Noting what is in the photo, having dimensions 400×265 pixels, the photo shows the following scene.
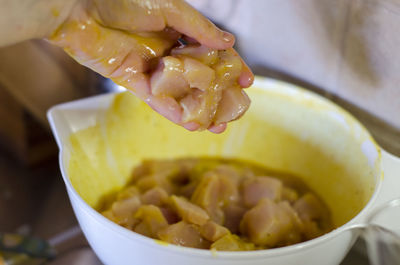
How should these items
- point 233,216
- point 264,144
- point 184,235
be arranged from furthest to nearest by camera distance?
1. point 264,144
2. point 233,216
3. point 184,235

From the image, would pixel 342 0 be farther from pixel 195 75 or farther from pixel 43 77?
pixel 43 77

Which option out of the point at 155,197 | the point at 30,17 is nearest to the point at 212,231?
the point at 155,197

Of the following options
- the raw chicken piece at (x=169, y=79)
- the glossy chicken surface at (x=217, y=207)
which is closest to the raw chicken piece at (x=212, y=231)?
the glossy chicken surface at (x=217, y=207)

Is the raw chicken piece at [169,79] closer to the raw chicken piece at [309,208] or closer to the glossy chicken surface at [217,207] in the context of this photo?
the glossy chicken surface at [217,207]

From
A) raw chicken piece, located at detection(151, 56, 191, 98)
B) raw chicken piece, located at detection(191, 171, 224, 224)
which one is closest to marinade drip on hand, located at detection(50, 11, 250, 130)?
raw chicken piece, located at detection(151, 56, 191, 98)

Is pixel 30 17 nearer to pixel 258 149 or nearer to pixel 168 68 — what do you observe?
pixel 168 68

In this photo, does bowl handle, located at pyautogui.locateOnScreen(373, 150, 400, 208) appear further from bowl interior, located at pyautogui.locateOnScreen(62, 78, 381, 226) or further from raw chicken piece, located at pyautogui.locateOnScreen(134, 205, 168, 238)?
raw chicken piece, located at pyautogui.locateOnScreen(134, 205, 168, 238)
